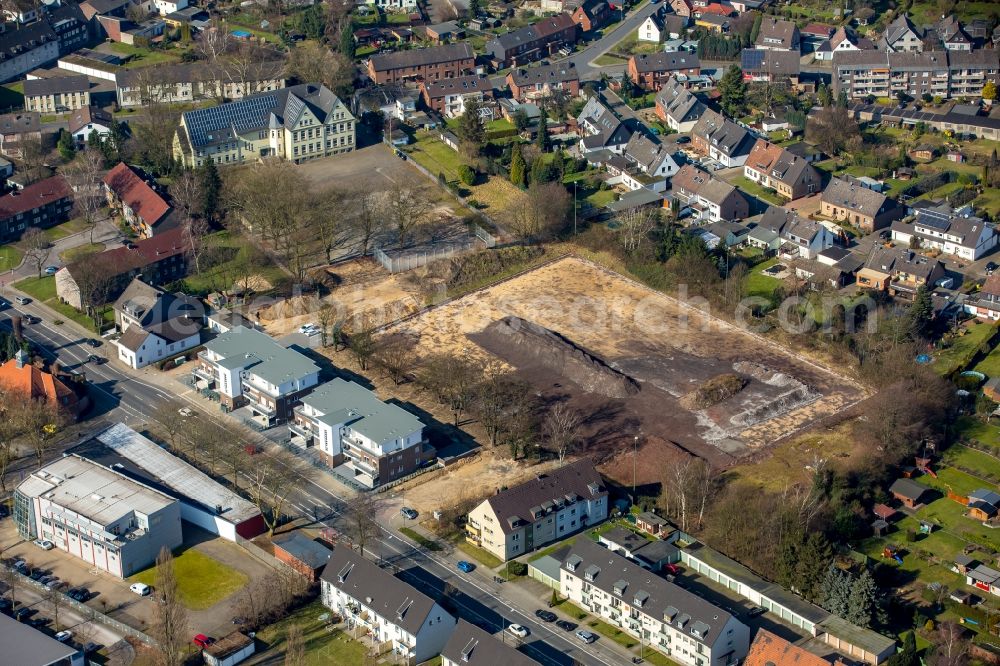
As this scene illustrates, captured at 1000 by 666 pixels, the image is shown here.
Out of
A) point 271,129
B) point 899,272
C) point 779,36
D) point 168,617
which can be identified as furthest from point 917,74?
point 168,617

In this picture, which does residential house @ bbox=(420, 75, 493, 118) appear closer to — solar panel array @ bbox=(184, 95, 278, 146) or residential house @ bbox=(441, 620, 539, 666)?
solar panel array @ bbox=(184, 95, 278, 146)

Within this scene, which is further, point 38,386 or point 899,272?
point 899,272

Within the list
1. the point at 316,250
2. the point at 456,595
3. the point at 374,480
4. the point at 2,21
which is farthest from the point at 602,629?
the point at 2,21

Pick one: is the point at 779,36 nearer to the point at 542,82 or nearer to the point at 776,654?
the point at 542,82

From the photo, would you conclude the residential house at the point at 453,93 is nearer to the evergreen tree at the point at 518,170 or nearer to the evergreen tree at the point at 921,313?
the evergreen tree at the point at 518,170

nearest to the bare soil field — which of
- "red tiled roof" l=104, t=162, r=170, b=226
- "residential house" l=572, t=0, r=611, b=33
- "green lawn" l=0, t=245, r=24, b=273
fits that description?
"red tiled roof" l=104, t=162, r=170, b=226

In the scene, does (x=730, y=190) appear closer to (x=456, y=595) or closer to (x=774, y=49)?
(x=774, y=49)

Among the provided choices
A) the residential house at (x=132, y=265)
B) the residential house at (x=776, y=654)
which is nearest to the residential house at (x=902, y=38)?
the residential house at (x=132, y=265)
